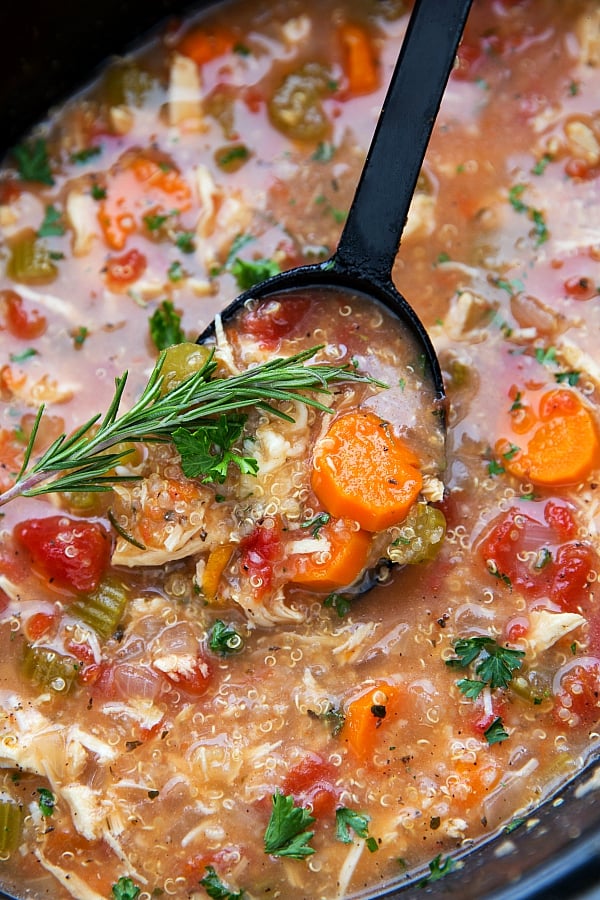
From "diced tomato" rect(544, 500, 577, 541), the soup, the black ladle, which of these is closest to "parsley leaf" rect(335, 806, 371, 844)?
the soup

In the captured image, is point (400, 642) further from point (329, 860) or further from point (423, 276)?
point (423, 276)

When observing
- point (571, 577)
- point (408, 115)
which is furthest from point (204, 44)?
point (571, 577)

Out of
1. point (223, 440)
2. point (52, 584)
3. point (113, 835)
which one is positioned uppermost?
point (223, 440)

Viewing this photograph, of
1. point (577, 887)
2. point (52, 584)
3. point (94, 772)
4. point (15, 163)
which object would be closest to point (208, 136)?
point (15, 163)

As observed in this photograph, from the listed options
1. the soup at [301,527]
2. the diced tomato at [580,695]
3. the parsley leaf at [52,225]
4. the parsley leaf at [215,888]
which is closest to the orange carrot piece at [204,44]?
the soup at [301,527]

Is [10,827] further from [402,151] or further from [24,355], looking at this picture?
[402,151]

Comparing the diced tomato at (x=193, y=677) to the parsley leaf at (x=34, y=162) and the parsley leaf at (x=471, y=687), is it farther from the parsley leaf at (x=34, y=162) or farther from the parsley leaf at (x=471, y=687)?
the parsley leaf at (x=34, y=162)

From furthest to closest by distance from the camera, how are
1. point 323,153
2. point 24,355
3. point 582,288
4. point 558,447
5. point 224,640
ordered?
point 323,153, point 24,355, point 582,288, point 558,447, point 224,640
